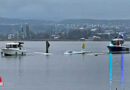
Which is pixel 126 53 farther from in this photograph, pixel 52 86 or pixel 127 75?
pixel 52 86

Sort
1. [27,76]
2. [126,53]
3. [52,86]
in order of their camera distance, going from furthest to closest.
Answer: [126,53]
[27,76]
[52,86]

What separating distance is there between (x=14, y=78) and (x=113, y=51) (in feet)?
239

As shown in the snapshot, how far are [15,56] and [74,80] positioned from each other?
177ft

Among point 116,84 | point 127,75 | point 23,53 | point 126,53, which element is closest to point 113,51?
point 126,53

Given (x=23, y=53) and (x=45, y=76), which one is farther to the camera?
(x=23, y=53)

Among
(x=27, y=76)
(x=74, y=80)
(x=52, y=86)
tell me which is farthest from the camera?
(x=27, y=76)

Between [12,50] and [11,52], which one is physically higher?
[12,50]

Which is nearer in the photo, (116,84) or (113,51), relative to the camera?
(116,84)

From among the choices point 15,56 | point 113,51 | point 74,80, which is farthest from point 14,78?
point 113,51

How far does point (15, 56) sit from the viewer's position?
111 metres

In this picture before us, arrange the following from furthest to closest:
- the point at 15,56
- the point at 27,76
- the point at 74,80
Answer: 1. the point at 15,56
2. the point at 27,76
3. the point at 74,80

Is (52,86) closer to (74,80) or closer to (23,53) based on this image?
(74,80)

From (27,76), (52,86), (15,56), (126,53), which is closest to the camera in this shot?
(52,86)

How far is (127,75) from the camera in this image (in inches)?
2601
